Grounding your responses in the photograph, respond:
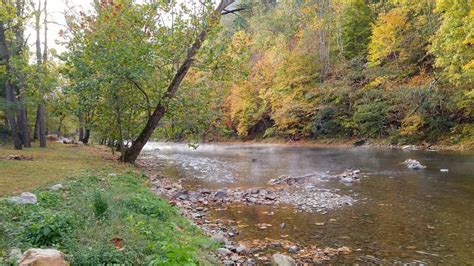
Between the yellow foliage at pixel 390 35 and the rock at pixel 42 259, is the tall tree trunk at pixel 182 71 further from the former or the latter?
the yellow foliage at pixel 390 35

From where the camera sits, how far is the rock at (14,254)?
401 centimetres

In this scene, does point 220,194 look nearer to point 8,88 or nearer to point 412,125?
point 8,88

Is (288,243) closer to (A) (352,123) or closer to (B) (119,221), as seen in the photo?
(B) (119,221)

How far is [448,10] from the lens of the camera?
23.5 meters

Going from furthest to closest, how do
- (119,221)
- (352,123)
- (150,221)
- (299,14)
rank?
(299,14), (352,123), (150,221), (119,221)

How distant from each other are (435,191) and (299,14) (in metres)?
42.8

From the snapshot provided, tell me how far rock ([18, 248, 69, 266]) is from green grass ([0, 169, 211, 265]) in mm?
270

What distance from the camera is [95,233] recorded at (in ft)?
17.2

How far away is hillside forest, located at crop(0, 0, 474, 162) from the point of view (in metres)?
16.7

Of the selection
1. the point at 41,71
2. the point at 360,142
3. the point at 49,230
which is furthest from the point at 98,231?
the point at 360,142

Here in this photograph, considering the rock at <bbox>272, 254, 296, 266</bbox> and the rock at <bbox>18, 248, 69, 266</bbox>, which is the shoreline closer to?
the rock at <bbox>272, 254, 296, 266</bbox>

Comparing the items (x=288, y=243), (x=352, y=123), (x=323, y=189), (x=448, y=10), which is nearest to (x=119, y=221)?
(x=288, y=243)

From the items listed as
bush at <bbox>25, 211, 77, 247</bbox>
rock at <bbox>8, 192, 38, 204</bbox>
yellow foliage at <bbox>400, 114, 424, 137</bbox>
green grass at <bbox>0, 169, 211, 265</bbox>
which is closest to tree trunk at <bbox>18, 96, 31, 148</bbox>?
green grass at <bbox>0, 169, 211, 265</bbox>

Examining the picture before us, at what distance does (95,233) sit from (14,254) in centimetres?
117
